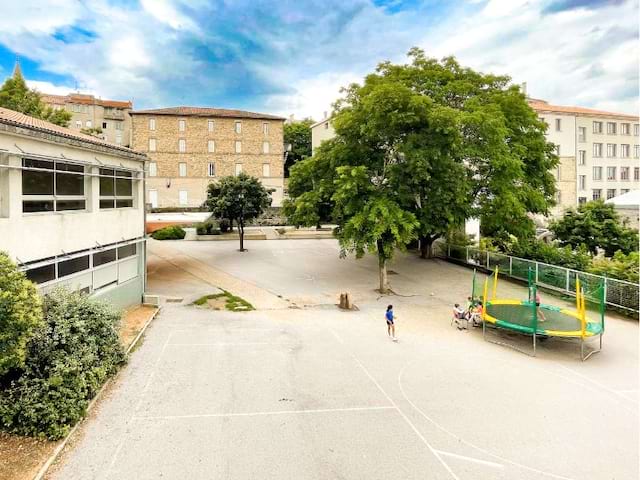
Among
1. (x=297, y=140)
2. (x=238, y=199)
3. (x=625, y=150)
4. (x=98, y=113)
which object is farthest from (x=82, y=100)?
(x=625, y=150)

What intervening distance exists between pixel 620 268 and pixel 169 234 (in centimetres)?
3623

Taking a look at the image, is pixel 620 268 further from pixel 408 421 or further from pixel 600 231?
pixel 408 421

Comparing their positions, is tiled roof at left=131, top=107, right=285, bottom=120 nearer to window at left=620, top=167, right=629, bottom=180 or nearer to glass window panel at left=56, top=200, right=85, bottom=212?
glass window panel at left=56, top=200, right=85, bottom=212

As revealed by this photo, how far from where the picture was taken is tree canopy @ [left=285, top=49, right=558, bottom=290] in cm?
2155

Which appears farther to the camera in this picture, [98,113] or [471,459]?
[98,113]

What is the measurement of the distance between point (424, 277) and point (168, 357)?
60.1 ft

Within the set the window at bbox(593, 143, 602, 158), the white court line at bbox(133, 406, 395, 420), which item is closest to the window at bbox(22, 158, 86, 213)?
the white court line at bbox(133, 406, 395, 420)

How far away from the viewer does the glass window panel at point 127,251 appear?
18.6 meters

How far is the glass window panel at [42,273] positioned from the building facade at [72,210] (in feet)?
0.10

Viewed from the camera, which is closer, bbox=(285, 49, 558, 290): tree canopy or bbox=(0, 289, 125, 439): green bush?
bbox=(0, 289, 125, 439): green bush

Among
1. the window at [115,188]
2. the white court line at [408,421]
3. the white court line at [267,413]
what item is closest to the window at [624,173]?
the white court line at [408,421]

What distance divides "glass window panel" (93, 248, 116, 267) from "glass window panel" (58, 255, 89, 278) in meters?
0.68

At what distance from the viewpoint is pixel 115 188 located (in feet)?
59.1

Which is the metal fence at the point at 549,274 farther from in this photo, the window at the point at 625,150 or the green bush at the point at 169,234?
the window at the point at 625,150
